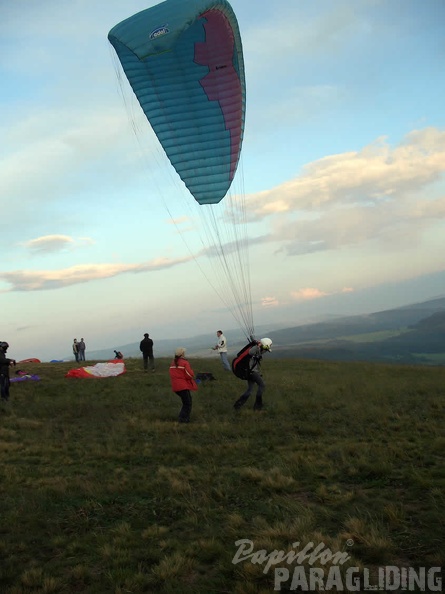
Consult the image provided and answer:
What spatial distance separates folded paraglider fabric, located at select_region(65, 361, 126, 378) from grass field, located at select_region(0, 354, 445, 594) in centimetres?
684

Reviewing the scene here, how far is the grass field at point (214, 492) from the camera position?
16.9 ft

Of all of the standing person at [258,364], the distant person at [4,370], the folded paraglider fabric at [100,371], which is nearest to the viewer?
the standing person at [258,364]

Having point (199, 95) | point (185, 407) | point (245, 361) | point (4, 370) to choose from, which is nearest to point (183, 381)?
point (185, 407)

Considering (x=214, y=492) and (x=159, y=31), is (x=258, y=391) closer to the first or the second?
(x=214, y=492)

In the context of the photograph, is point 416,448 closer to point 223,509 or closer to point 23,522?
point 223,509

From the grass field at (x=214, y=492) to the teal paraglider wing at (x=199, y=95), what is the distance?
872cm

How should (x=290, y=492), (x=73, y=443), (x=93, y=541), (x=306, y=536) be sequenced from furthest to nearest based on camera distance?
(x=73, y=443) → (x=290, y=492) → (x=93, y=541) → (x=306, y=536)

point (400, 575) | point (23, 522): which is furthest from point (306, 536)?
point (23, 522)

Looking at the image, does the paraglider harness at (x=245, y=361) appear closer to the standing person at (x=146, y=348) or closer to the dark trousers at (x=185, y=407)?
the dark trousers at (x=185, y=407)

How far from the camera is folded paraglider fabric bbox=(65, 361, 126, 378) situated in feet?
73.8

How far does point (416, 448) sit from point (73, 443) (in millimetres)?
8208

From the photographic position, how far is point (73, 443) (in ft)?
38.1

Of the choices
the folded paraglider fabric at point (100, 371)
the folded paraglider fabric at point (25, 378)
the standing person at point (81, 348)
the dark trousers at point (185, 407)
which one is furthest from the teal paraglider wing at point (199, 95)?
the standing person at point (81, 348)

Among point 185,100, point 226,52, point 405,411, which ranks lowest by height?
point 405,411
